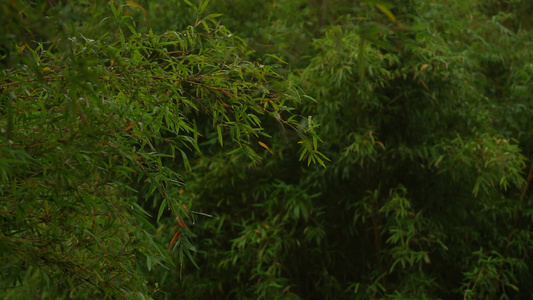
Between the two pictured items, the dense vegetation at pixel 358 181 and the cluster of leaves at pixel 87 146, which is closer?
the cluster of leaves at pixel 87 146

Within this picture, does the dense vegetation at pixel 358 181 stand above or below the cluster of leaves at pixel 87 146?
below

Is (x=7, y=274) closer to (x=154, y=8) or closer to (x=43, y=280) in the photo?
(x=43, y=280)

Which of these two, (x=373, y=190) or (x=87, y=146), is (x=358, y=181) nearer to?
(x=373, y=190)

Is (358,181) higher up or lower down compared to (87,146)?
lower down

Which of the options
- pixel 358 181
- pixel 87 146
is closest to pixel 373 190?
pixel 358 181

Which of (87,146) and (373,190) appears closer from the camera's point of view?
(87,146)

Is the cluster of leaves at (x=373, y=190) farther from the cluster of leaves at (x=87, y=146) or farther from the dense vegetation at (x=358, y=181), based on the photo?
the cluster of leaves at (x=87, y=146)

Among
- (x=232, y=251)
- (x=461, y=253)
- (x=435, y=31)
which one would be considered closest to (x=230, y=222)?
(x=232, y=251)

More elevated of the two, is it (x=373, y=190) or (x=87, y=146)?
(x=87, y=146)

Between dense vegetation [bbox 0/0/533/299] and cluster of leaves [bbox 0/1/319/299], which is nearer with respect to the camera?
cluster of leaves [bbox 0/1/319/299]

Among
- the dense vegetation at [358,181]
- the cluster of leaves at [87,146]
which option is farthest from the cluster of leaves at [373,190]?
the cluster of leaves at [87,146]

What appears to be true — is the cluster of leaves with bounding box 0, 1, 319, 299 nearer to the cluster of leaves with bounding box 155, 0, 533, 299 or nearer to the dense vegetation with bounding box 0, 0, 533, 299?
the dense vegetation with bounding box 0, 0, 533, 299

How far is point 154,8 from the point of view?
3902 millimetres

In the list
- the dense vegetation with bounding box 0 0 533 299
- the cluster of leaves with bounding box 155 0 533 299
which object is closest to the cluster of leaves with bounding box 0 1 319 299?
the dense vegetation with bounding box 0 0 533 299
